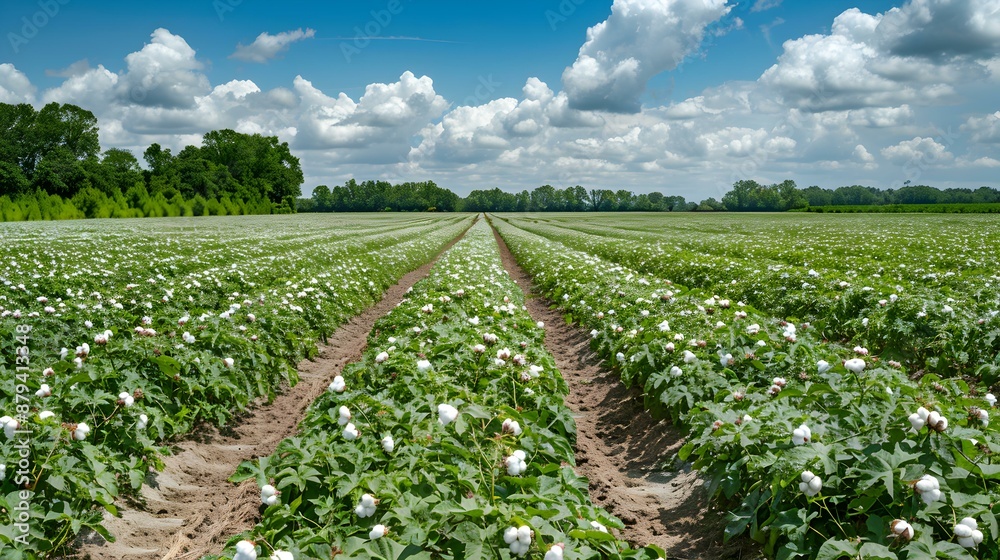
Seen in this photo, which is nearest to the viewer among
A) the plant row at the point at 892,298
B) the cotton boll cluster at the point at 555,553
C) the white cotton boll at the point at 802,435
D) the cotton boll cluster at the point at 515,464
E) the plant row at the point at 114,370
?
the cotton boll cluster at the point at 555,553

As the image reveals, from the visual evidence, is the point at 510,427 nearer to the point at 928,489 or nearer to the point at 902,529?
the point at 902,529

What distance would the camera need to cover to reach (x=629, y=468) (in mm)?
5633

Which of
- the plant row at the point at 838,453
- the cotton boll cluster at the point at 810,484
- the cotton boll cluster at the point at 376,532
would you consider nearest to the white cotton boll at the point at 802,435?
the plant row at the point at 838,453

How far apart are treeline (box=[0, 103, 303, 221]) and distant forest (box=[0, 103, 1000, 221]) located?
15cm

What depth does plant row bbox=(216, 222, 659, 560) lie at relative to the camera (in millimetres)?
2783

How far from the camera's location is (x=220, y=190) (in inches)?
3664

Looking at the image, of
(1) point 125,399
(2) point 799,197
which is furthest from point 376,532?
(2) point 799,197

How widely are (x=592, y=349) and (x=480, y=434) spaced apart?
5589mm

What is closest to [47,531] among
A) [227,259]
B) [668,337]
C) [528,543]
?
[528,543]

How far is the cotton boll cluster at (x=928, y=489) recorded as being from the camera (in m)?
2.79

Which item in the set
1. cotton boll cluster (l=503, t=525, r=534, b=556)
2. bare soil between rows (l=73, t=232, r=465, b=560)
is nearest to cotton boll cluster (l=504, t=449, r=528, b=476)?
cotton boll cluster (l=503, t=525, r=534, b=556)

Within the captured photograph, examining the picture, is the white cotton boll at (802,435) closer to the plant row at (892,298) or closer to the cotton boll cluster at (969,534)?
the cotton boll cluster at (969,534)

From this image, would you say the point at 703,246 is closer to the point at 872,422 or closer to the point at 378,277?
the point at 378,277

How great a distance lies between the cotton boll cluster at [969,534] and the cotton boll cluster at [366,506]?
9.41 ft
